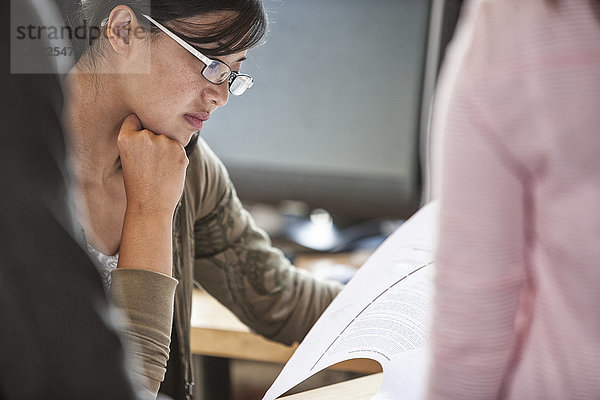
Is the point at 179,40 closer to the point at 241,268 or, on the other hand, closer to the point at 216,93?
the point at 216,93

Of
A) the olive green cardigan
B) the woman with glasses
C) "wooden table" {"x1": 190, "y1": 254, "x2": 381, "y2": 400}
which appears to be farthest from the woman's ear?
"wooden table" {"x1": 190, "y1": 254, "x2": 381, "y2": 400}

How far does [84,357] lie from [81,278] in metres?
0.04

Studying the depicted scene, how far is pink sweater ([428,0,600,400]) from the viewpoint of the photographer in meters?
0.30

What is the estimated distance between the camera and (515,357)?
34cm

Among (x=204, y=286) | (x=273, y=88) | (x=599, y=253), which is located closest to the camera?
(x=599, y=253)

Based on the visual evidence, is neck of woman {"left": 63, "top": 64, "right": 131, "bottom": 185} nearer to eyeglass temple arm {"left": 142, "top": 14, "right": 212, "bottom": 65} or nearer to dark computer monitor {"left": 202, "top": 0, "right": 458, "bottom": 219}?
eyeglass temple arm {"left": 142, "top": 14, "right": 212, "bottom": 65}

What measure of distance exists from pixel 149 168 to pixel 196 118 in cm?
6

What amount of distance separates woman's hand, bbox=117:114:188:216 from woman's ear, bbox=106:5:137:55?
0.06m

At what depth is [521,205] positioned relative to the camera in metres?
0.32

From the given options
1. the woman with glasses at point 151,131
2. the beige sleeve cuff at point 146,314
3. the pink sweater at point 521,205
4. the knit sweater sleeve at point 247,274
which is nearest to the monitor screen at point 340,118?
the knit sweater sleeve at point 247,274

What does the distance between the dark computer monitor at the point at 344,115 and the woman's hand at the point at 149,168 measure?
0.88 feet

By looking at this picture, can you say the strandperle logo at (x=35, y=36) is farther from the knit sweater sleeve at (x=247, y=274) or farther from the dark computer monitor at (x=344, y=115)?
the dark computer monitor at (x=344, y=115)

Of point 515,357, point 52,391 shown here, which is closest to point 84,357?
point 52,391

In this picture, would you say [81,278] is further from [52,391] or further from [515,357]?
[515,357]
